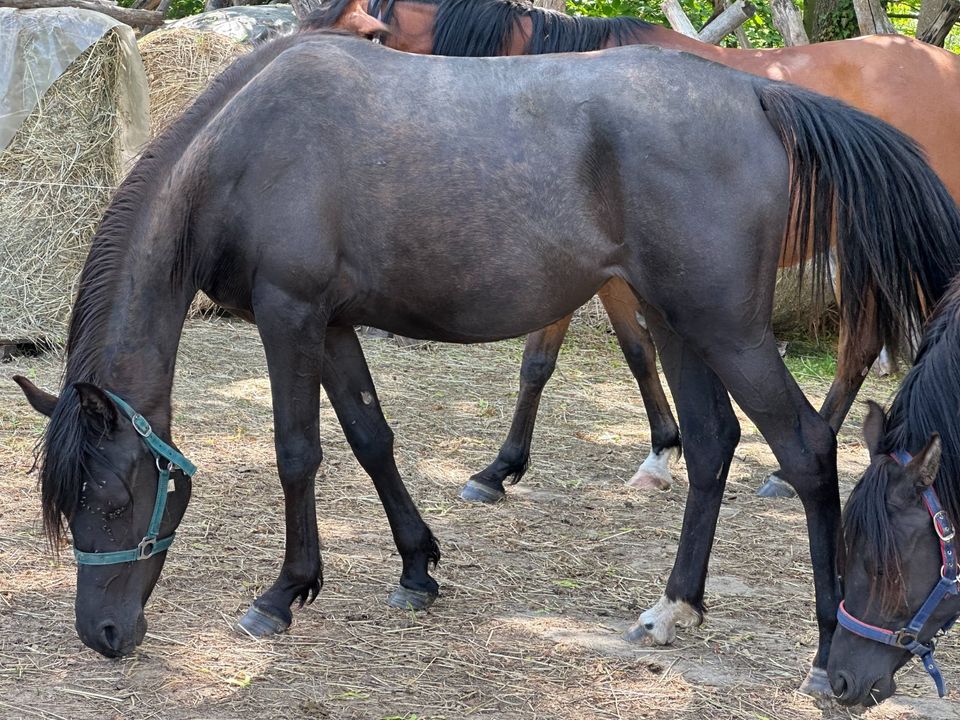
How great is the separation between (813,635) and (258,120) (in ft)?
8.12

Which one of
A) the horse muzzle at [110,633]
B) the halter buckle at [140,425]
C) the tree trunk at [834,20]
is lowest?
the horse muzzle at [110,633]

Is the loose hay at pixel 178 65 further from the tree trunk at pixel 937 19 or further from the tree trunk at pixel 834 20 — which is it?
the tree trunk at pixel 937 19

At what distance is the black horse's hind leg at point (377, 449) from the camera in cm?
364

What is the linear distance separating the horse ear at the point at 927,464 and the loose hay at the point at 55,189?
6023mm

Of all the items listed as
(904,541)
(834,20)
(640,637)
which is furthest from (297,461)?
(834,20)

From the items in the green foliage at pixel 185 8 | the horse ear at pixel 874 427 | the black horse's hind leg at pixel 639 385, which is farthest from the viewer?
the green foliage at pixel 185 8

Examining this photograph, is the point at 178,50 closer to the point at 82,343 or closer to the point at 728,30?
the point at 728,30

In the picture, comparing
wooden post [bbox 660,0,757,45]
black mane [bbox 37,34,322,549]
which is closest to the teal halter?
black mane [bbox 37,34,322,549]

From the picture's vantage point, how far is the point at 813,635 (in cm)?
355

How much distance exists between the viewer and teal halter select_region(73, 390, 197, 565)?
3.00 metres

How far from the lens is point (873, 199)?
3.12 metres

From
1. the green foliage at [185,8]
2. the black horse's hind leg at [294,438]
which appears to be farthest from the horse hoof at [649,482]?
the green foliage at [185,8]

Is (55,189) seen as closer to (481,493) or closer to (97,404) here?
(481,493)

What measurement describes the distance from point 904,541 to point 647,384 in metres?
2.62
